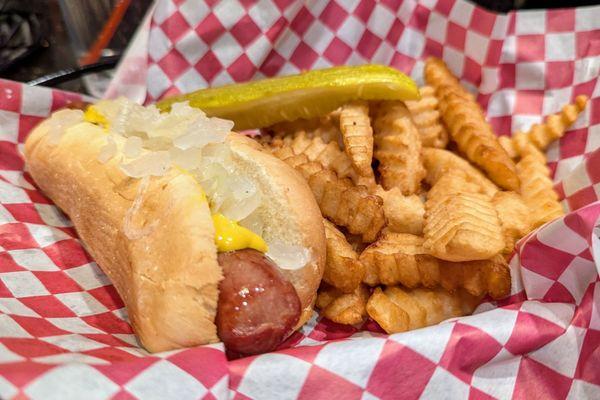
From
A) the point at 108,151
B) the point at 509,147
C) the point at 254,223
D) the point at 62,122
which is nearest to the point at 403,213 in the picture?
the point at 254,223

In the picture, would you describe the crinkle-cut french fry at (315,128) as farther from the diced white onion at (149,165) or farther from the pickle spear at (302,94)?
the diced white onion at (149,165)

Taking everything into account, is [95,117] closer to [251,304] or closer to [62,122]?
[62,122]

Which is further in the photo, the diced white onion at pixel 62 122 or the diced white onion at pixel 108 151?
the diced white onion at pixel 62 122

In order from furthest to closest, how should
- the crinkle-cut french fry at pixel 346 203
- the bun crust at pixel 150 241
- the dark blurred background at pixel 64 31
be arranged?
the dark blurred background at pixel 64 31 → the crinkle-cut french fry at pixel 346 203 → the bun crust at pixel 150 241

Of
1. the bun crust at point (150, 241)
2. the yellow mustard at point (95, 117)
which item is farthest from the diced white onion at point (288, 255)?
the yellow mustard at point (95, 117)

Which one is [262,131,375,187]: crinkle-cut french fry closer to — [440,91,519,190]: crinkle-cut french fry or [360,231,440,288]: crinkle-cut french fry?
[360,231,440,288]: crinkle-cut french fry

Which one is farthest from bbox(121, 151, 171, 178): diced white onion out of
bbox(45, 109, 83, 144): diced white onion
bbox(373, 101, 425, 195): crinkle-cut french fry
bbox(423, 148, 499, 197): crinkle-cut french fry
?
bbox(423, 148, 499, 197): crinkle-cut french fry
